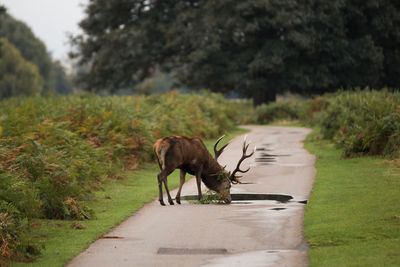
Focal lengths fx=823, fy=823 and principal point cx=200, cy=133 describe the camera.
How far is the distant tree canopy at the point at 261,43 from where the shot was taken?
5775 cm

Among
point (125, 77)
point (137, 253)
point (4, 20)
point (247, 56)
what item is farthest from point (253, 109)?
point (4, 20)

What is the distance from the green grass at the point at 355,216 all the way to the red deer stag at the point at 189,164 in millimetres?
2026

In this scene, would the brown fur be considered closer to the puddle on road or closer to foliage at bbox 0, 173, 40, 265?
the puddle on road

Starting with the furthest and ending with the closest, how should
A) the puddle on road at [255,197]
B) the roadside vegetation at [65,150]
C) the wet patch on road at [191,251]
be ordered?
the puddle on road at [255,197] < the roadside vegetation at [65,150] < the wet patch on road at [191,251]

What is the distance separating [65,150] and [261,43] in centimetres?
4190

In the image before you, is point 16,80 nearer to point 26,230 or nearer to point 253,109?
point 253,109

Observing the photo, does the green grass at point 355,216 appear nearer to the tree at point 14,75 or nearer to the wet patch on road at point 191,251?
the wet patch on road at point 191,251

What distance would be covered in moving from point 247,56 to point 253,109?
397cm

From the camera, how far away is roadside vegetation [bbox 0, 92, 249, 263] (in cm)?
1321

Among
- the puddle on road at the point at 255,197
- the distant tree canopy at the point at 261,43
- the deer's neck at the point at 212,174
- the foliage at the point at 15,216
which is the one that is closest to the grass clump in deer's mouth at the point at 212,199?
the deer's neck at the point at 212,174

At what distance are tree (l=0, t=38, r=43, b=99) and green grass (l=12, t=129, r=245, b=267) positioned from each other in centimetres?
7988

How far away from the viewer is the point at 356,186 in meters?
19.3

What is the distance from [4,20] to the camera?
4550 inches

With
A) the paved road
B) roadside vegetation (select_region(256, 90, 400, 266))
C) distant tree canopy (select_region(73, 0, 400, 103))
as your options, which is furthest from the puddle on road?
distant tree canopy (select_region(73, 0, 400, 103))
